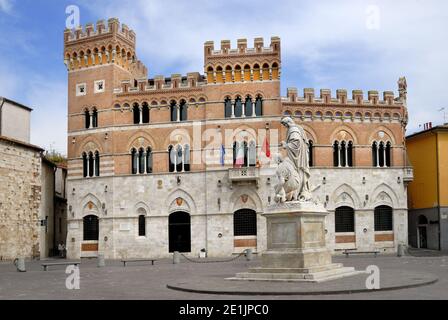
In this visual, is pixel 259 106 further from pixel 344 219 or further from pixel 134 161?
pixel 344 219

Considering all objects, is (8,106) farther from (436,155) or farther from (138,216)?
(436,155)

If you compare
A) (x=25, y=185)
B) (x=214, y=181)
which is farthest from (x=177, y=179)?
(x=25, y=185)

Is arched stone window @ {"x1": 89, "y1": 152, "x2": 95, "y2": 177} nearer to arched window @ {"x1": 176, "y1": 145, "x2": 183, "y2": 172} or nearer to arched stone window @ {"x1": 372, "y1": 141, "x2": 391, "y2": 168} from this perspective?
arched window @ {"x1": 176, "y1": 145, "x2": 183, "y2": 172}

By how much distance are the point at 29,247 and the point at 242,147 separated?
688 inches

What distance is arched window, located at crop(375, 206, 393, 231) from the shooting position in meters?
45.8

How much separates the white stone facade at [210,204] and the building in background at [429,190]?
3077 mm

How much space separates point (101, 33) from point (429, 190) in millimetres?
28978

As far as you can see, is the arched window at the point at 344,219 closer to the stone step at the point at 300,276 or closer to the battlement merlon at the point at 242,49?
the battlement merlon at the point at 242,49

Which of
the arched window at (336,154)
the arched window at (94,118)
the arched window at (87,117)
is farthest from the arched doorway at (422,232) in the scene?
the arched window at (87,117)

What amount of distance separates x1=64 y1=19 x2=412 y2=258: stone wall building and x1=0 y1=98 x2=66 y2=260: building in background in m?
2.62

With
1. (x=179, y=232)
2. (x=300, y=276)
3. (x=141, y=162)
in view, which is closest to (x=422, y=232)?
(x=179, y=232)

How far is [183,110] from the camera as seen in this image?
46219 mm

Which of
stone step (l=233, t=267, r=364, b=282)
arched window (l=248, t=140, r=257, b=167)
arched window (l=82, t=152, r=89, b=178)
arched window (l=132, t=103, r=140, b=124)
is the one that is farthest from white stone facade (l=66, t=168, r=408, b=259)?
stone step (l=233, t=267, r=364, b=282)

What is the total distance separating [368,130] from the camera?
46531 millimetres
